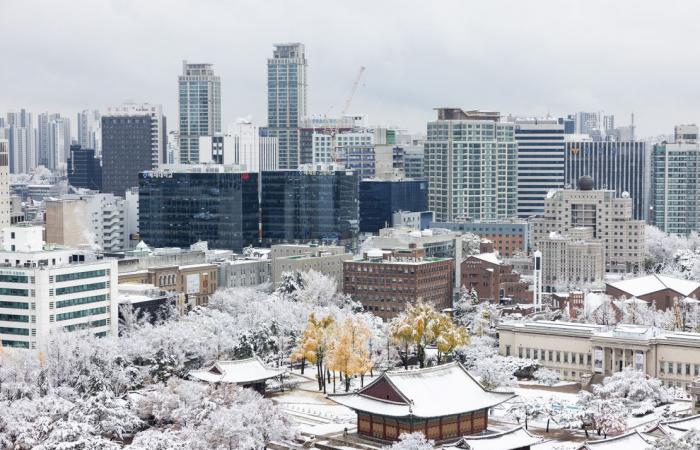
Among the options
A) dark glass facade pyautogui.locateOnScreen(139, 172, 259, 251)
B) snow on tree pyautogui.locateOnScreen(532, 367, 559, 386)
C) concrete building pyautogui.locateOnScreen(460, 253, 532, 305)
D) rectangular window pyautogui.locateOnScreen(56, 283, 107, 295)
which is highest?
dark glass facade pyautogui.locateOnScreen(139, 172, 259, 251)

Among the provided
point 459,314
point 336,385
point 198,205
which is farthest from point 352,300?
point 198,205

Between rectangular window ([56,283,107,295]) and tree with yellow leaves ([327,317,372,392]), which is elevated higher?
rectangular window ([56,283,107,295])

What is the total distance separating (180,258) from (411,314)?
1402 inches

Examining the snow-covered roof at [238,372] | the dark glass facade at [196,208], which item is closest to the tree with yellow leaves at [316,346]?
the snow-covered roof at [238,372]

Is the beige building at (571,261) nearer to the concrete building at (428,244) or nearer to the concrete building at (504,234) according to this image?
the concrete building at (428,244)

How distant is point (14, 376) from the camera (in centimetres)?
7912

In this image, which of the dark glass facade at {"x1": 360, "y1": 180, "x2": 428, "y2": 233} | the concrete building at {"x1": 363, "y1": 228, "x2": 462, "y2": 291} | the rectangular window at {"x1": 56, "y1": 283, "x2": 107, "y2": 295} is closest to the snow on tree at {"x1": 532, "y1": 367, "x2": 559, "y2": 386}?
the rectangular window at {"x1": 56, "y1": 283, "x2": 107, "y2": 295}

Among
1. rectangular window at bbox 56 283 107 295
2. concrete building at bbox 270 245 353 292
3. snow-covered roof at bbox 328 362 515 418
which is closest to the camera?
snow-covered roof at bbox 328 362 515 418

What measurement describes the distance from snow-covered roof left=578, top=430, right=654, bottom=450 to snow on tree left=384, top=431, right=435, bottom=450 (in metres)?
8.35

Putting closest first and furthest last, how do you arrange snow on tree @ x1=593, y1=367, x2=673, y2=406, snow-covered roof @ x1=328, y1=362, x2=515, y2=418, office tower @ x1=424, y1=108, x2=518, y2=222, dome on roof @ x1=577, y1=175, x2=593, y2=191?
snow-covered roof @ x1=328, y1=362, x2=515, y2=418 → snow on tree @ x1=593, y1=367, x2=673, y2=406 → dome on roof @ x1=577, y1=175, x2=593, y2=191 → office tower @ x1=424, y1=108, x2=518, y2=222

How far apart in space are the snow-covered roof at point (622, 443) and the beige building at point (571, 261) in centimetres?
7805

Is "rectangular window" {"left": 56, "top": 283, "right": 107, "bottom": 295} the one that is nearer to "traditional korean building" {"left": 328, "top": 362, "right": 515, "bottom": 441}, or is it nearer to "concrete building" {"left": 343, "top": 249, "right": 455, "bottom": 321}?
"traditional korean building" {"left": 328, "top": 362, "right": 515, "bottom": 441}

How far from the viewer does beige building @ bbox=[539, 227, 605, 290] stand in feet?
476

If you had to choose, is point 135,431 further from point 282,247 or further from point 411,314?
point 282,247
